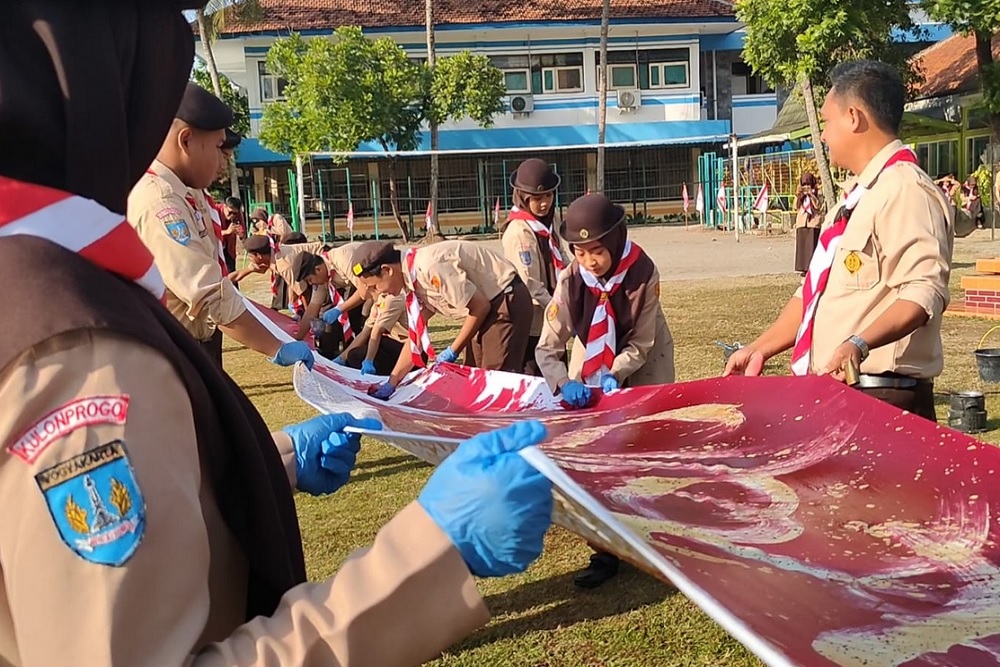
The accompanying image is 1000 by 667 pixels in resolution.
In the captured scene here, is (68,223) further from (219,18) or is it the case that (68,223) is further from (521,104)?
(521,104)

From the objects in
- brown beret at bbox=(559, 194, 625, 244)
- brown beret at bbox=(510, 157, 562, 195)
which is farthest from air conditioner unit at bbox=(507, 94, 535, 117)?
brown beret at bbox=(559, 194, 625, 244)

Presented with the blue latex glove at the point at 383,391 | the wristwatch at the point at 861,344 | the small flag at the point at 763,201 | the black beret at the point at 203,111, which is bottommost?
the blue latex glove at the point at 383,391

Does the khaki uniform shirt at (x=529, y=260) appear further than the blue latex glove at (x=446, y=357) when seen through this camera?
Yes

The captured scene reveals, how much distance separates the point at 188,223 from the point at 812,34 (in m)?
12.6

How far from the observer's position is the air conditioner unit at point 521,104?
28328 mm

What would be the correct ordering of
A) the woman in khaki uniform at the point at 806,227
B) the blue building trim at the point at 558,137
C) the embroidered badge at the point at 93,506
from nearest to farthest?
the embroidered badge at the point at 93,506, the woman in khaki uniform at the point at 806,227, the blue building trim at the point at 558,137

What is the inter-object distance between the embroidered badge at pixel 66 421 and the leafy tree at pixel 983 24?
15174 mm

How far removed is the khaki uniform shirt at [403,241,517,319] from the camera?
16.2ft

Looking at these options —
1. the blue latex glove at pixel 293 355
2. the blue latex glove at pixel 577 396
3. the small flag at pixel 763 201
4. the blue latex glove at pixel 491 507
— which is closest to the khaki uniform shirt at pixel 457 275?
the blue latex glove at pixel 293 355

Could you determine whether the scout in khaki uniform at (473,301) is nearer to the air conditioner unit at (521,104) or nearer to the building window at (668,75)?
the air conditioner unit at (521,104)

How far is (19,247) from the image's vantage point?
0.89m

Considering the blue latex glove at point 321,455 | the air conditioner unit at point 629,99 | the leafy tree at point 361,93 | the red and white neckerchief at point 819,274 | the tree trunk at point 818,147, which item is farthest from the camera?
the air conditioner unit at point 629,99

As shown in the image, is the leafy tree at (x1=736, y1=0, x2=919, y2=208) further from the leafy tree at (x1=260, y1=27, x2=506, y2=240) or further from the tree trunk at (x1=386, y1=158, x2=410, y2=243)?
the tree trunk at (x1=386, y1=158, x2=410, y2=243)

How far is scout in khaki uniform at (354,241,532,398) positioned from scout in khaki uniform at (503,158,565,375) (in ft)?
0.56
